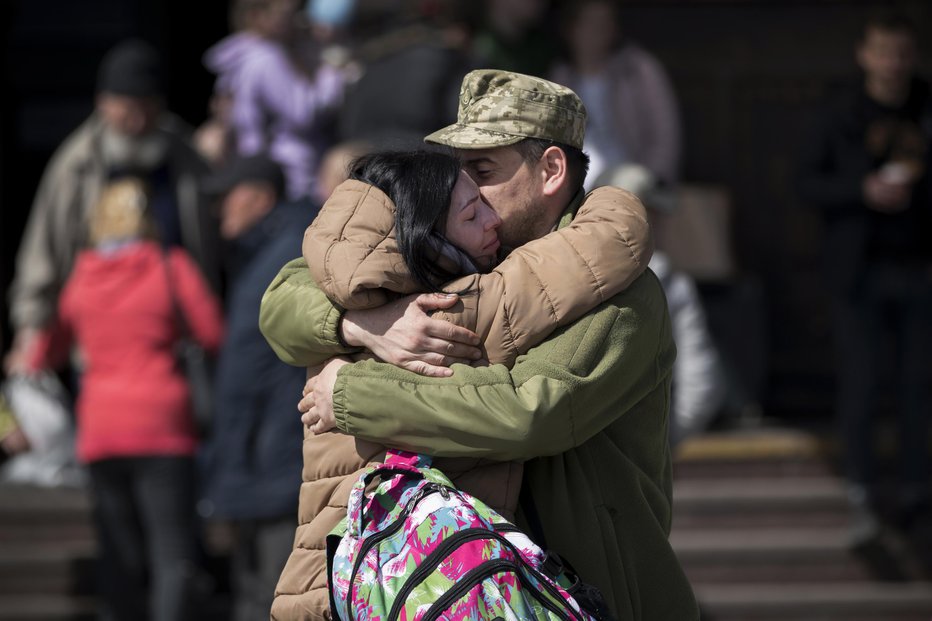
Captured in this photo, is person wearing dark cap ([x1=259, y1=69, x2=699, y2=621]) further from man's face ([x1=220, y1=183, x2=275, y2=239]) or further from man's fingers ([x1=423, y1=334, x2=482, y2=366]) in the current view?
man's face ([x1=220, y1=183, x2=275, y2=239])

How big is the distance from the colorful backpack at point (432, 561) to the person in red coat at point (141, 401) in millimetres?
3391

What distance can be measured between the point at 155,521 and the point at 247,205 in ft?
4.23

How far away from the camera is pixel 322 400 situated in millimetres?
3227

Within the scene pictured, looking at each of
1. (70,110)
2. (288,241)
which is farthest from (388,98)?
(70,110)

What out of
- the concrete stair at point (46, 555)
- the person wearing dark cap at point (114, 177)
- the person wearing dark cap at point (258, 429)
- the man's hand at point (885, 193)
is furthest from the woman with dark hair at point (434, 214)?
the concrete stair at point (46, 555)

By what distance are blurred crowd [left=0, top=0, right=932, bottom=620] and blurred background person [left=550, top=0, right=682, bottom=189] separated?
0.04 feet

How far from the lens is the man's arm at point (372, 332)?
312 cm

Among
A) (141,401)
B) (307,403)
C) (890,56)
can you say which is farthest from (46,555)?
(307,403)

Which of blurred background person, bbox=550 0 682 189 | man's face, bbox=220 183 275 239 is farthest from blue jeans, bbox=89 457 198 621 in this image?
blurred background person, bbox=550 0 682 189

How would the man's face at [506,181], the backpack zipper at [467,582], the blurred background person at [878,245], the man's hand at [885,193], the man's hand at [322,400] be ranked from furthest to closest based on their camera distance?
the blurred background person at [878,245] < the man's hand at [885,193] < the man's face at [506,181] < the man's hand at [322,400] < the backpack zipper at [467,582]

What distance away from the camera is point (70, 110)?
9.80m

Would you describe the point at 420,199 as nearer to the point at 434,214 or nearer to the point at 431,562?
the point at 434,214

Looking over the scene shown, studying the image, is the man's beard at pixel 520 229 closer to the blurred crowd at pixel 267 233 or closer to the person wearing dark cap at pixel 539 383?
the person wearing dark cap at pixel 539 383

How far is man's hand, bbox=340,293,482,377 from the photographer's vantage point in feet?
10.2
